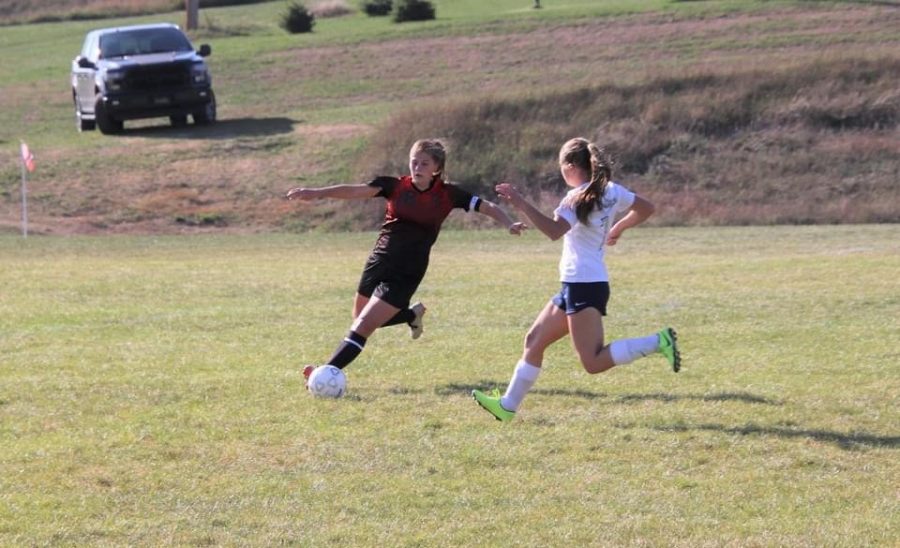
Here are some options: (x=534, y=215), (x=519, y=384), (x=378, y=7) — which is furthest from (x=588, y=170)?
(x=378, y=7)

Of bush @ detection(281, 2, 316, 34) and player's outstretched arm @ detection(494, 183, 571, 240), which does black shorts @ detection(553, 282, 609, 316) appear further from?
bush @ detection(281, 2, 316, 34)

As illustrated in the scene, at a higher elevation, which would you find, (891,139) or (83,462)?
(83,462)

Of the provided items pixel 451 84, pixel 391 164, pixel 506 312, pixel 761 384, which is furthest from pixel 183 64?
pixel 761 384

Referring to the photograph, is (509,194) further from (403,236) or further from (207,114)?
A: (207,114)

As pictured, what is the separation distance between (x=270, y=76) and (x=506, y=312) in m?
26.4

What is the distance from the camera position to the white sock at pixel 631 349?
825cm

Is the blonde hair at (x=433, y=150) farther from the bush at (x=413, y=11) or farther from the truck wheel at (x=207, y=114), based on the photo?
the bush at (x=413, y=11)

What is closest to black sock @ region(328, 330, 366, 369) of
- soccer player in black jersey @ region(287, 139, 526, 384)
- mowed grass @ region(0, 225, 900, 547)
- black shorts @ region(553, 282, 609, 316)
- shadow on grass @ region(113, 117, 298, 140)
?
soccer player in black jersey @ region(287, 139, 526, 384)

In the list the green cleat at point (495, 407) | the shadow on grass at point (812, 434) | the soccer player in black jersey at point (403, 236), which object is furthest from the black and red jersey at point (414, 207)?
the shadow on grass at point (812, 434)

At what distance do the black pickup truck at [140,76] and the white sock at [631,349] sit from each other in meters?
22.8

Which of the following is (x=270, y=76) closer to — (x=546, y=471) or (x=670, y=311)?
(x=670, y=311)

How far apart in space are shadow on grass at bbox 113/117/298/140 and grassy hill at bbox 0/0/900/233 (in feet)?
0.30

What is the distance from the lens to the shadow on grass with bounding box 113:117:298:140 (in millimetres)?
32031

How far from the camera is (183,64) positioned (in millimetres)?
29906
